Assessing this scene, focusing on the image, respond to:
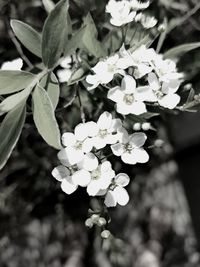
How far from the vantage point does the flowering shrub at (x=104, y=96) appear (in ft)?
3.06

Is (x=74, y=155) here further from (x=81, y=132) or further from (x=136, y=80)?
(x=136, y=80)

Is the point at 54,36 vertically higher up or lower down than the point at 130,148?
higher up

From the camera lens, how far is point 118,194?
37.9 inches

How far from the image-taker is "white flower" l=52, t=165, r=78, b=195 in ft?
3.09

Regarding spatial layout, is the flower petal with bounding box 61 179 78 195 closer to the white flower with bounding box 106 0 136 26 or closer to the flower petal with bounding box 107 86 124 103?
the flower petal with bounding box 107 86 124 103

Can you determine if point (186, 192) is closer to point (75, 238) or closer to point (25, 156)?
point (75, 238)

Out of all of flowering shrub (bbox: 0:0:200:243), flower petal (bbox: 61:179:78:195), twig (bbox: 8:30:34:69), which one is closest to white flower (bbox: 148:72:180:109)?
flowering shrub (bbox: 0:0:200:243)

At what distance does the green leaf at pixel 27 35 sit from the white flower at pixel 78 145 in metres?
0.20

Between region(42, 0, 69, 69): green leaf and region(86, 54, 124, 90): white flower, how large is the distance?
0.08 metres

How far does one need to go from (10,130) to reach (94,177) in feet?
0.53

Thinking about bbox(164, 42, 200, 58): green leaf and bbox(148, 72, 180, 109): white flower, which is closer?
bbox(148, 72, 180, 109): white flower

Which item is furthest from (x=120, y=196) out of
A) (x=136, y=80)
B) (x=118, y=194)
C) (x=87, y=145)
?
(x=136, y=80)

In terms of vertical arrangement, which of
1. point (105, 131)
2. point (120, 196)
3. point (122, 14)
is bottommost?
point (120, 196)

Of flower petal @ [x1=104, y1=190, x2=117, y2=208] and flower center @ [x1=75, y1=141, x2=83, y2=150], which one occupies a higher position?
flower center @ [x1=75, y1=141, x2=83, y2=150]
